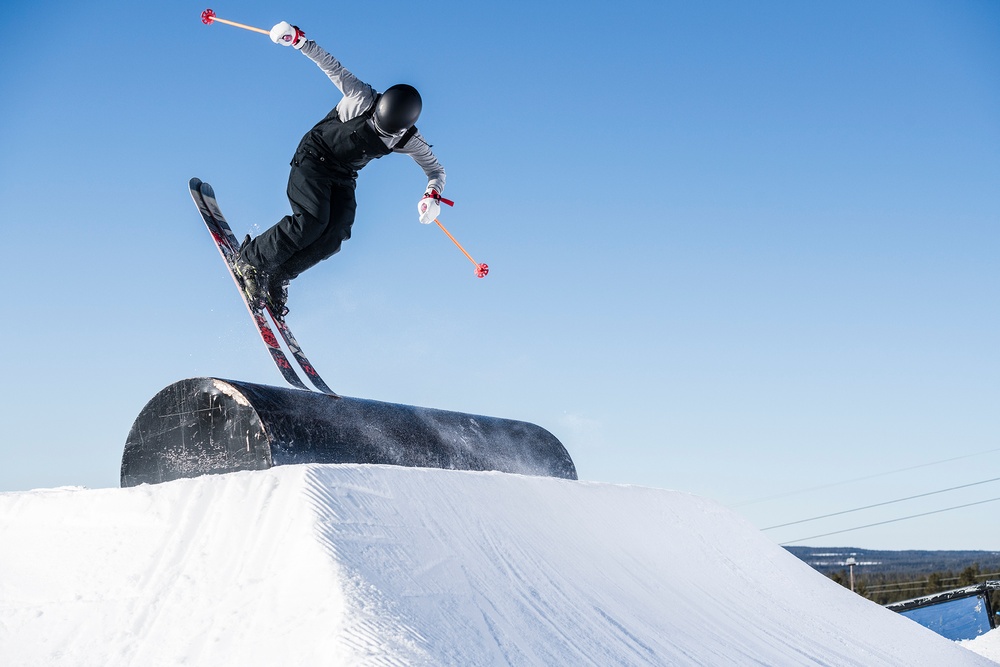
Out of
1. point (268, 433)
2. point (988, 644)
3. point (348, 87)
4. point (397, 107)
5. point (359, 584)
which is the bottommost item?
point (988, 644)

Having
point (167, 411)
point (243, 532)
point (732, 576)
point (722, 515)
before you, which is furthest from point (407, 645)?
point (722, 515)

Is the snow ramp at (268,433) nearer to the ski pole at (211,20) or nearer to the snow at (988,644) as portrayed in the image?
the ski pole at (211,20)

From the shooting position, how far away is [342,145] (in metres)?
6.24

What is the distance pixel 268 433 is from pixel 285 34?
2.91m

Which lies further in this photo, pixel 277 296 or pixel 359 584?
pixel 277 296

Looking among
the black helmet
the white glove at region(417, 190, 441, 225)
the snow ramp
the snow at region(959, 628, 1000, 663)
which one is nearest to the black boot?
the white glove at region(417, 190, 441, 225)

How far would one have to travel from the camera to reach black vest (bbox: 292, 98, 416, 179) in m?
6.19

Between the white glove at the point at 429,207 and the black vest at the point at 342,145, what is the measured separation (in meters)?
0.49

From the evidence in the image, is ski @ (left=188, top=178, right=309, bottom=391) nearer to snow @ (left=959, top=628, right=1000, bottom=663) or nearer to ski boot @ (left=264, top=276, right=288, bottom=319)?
ski boot @ (left=264, top=276, right=288, bottom=319)

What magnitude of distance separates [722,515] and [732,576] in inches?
51.3

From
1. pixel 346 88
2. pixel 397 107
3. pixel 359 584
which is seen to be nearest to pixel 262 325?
pixel 346 88

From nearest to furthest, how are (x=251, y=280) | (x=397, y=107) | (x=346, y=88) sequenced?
(x=397, y=107) → (x=346, y=88) → (x=251, y=280)

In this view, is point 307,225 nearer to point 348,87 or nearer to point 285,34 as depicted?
point 348,87

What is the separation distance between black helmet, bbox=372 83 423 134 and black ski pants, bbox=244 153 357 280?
67 cm
